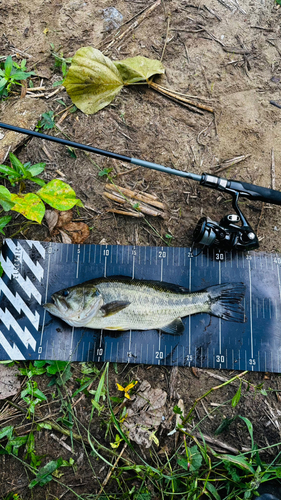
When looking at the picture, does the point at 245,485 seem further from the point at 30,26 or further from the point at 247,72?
the point at 30,26

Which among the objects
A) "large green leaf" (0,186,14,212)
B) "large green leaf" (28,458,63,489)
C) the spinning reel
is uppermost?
"large green leaf" (0,186,14,212)

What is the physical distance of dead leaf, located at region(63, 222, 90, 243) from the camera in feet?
13.0

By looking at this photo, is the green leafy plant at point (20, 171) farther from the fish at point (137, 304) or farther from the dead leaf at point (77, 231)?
the fish at point (137, 304)

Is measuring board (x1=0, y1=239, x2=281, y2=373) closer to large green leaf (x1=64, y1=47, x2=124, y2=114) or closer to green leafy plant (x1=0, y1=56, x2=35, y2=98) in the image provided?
large green leaf (x1=64, y1=47, x2=124, y2=114)

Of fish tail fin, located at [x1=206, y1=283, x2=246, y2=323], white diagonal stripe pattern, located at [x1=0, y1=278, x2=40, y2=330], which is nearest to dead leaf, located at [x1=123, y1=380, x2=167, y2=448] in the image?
fish tail fin, located at [x1=206, y1=283, x2=246, y2=323]

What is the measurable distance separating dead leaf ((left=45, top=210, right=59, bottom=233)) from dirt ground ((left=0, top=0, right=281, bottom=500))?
0.12m

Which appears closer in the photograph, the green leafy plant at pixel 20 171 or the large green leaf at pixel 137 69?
the green leafy plant at pixel 20 171

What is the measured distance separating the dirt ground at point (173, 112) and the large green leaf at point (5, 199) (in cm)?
71

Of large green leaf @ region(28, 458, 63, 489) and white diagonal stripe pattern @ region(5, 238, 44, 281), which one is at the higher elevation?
white diagonal stripe pattern @ region(5, 238, 44, 281)

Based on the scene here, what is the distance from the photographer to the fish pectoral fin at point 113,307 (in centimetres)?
375

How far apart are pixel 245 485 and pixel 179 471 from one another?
0.66 meters

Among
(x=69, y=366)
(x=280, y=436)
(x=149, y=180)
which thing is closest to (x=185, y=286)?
(x=149, y=180)

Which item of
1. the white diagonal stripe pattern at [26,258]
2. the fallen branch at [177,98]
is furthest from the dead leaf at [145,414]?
the fallen branch at [177,98]

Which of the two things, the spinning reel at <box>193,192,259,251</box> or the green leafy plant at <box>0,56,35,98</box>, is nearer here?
the spinning reel at <box>193,192,259,251</box>
